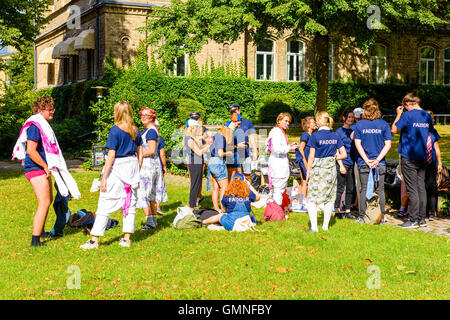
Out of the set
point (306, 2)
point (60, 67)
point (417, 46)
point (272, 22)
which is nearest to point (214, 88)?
point (272, 22)

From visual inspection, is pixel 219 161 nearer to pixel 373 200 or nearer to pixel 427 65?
pixel 373 200

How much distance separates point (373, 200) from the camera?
9.06 meters

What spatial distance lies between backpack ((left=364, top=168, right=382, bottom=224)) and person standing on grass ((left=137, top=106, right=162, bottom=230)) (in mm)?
3604

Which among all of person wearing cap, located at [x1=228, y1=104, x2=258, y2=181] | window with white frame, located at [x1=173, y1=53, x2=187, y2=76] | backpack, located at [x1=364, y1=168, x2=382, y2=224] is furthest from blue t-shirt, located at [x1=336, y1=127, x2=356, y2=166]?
window with white frame, located at [x1=173, y1=53, x2=187, y2=76]

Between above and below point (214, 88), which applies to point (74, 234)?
below

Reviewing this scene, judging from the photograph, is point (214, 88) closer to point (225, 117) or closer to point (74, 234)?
point (225, 117)

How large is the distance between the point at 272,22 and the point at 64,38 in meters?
18.0

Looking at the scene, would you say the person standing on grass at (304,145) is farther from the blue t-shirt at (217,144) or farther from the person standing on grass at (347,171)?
the blue t-shirt at (217,144)

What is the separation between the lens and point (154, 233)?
842 centimetres

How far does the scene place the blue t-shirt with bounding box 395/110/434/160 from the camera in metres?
8.84

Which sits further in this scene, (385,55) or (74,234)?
(385,55)
